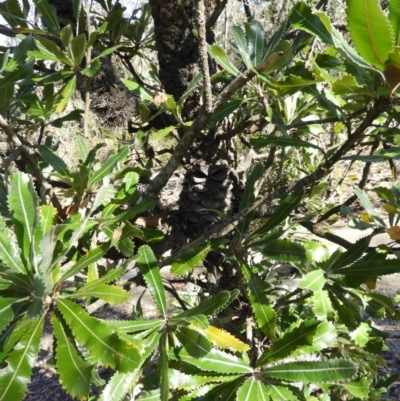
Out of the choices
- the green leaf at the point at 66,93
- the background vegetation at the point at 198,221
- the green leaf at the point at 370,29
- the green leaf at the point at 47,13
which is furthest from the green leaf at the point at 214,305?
the green leaf at the point at 47,13

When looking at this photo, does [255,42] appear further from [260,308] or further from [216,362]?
[216,362]

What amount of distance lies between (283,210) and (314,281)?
0.20 m

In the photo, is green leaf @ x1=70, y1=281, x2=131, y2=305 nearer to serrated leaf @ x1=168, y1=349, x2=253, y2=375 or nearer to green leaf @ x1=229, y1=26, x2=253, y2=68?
serrated leaf @ x1=168, y1=349, x2=253, y2=375

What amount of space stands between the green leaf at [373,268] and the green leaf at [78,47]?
3.31ft

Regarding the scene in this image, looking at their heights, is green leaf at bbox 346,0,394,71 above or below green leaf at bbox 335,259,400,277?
above

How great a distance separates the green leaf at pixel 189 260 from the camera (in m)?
0.97

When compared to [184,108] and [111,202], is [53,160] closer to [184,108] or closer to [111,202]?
[111,202]

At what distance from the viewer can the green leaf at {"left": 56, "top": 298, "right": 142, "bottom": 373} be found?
605 millimetres

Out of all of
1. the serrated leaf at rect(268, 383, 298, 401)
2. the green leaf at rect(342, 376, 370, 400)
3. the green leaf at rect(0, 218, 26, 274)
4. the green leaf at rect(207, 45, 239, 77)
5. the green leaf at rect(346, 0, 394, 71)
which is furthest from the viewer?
the green leaf at rect(342, 376, 370, 400)

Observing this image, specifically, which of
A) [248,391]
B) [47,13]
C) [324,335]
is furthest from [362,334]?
[47,13]

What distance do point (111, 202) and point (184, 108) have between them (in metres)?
0.45

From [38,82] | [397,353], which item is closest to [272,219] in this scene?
[38,82]

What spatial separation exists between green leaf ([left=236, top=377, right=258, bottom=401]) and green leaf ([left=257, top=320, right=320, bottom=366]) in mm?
63

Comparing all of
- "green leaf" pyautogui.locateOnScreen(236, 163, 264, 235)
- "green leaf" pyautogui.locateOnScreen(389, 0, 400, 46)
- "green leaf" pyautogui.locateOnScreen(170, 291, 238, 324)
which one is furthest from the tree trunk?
"green leaf" pyautogui.locateOnScreen(389, 0, 400, 46)
